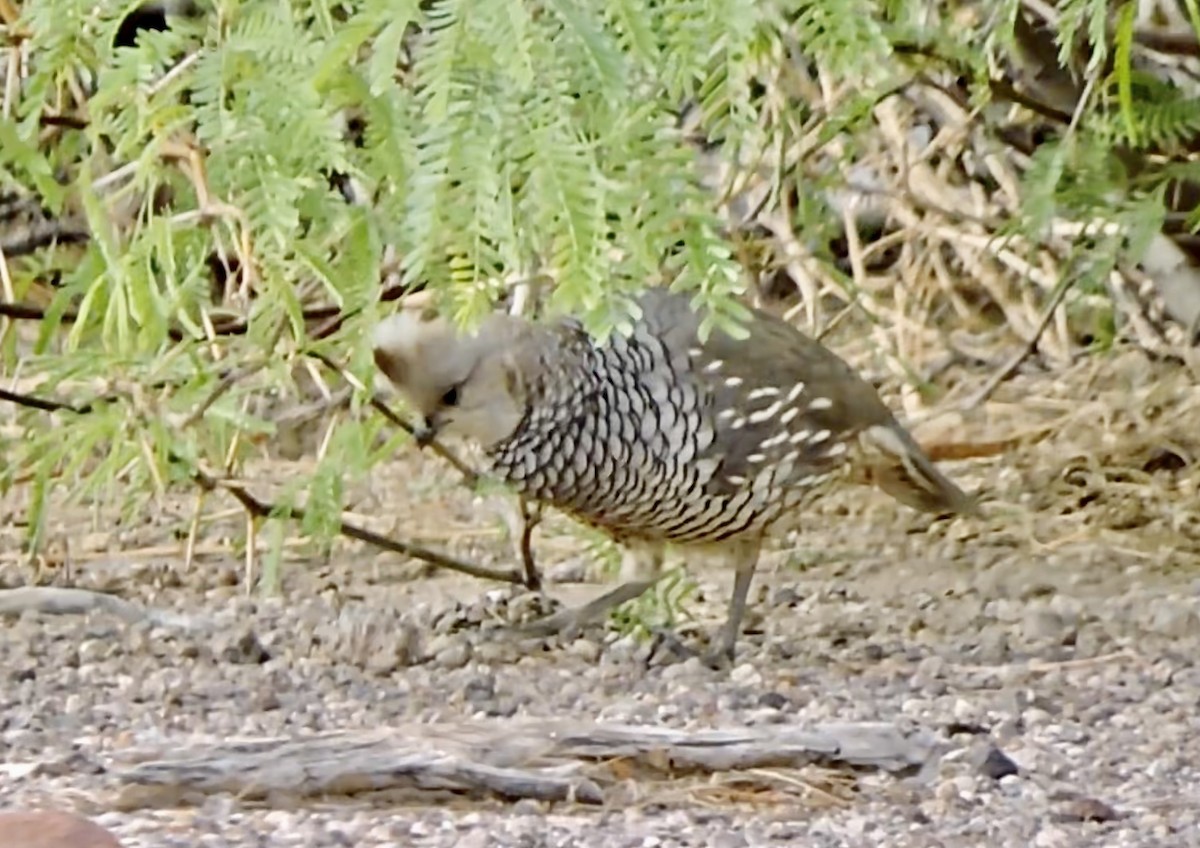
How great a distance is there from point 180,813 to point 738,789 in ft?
1.92

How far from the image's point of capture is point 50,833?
5.51 feet

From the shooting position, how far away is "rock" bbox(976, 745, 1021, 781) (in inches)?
99.0

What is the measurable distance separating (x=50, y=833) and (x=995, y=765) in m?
1.21

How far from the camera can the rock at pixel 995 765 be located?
252cm

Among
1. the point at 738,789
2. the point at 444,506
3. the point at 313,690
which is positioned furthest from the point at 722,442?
the point at 444,506

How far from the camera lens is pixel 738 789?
2.35 m

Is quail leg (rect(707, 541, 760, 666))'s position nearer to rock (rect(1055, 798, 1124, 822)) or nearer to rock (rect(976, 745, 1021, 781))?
rock (rect(976, 745, 1021, 781))

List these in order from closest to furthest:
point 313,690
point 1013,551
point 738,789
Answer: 1. point 738,789
2. point 313,690
3. point 1013,551

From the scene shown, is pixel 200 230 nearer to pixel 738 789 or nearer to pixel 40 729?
pixel 40 729

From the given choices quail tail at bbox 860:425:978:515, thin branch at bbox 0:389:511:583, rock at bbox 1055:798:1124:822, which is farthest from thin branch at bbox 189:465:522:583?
rock at bbox 1055:798:1124:822

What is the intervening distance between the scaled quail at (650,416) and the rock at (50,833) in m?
1.40

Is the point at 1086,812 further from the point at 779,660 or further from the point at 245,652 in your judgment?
the point at 245,652

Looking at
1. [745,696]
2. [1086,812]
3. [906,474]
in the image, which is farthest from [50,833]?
[906,474]

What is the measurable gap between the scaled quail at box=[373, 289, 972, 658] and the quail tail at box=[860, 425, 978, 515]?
0.11m
